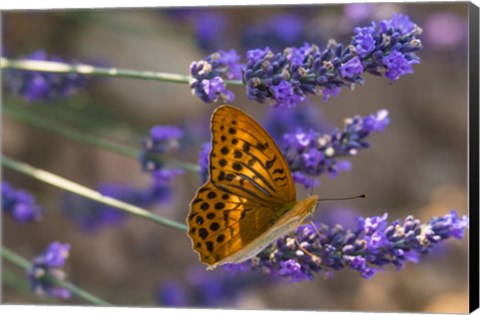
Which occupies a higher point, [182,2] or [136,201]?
[182,2]

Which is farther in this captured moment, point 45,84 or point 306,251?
point 45,84

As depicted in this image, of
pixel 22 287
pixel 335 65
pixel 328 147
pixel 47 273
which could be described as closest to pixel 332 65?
pixel 335 65

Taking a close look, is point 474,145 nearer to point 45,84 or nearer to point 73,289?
point 73,289

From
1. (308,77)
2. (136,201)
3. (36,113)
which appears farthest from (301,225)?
(36,113)

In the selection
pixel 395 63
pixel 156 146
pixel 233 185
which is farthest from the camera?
pixel 156 146

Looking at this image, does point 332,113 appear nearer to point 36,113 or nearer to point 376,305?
point 376,305

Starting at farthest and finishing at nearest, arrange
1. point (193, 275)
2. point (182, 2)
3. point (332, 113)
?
point (332, 113)
point (193, 275)
point (182, 2)

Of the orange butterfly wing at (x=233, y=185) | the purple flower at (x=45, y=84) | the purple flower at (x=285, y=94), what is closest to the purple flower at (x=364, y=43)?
the purple flower at (x=285, y=94)

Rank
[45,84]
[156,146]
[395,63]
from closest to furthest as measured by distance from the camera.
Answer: [395,63], [156,146], [45,84]

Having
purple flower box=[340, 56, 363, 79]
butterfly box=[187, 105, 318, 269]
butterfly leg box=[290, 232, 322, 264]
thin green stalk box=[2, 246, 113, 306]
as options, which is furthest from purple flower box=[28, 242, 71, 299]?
purple flower box=[340, 56, 363, 79]
